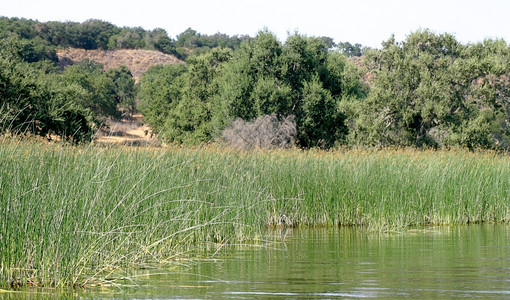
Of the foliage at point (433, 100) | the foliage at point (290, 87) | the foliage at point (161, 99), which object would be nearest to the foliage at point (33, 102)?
the foliage at point (290, 87)

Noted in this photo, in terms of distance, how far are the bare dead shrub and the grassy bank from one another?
16366 mm

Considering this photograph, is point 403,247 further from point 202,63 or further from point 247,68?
point 202,63

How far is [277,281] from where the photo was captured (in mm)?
7973

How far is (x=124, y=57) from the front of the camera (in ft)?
323

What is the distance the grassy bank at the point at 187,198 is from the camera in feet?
24.0

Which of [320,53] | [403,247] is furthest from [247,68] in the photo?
[403,247]

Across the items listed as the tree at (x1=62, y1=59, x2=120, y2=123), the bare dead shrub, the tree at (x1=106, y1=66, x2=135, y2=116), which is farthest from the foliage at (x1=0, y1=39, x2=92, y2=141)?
the tree at (x1=106, y1=66, x2=135, y2=116)

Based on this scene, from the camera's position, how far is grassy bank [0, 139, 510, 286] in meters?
7.32

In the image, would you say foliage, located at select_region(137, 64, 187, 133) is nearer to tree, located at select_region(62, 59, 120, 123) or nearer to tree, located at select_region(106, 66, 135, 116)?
tree, located at select_region(62, 59, 120, 123)

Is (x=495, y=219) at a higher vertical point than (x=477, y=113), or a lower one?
lower

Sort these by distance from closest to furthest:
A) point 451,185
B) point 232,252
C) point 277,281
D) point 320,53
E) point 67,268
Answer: point 67,268, point 277,281, point 232,252, point 451,185, point 320,53

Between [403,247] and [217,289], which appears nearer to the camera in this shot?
[217,289]

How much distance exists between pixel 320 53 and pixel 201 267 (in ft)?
100

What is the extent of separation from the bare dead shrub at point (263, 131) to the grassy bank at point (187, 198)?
16366 mm
